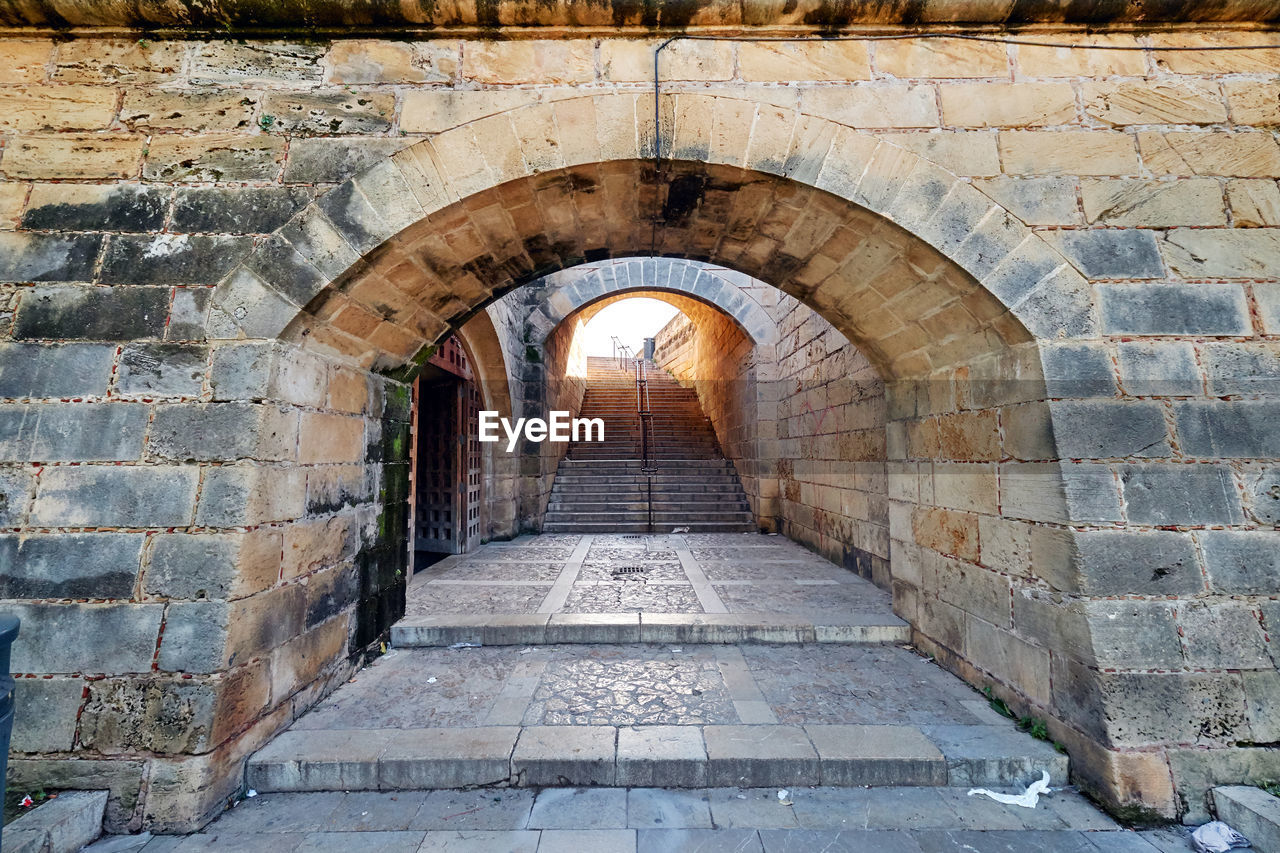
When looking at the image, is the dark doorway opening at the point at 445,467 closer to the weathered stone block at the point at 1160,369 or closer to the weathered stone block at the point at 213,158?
the weathered stone block at the point at 213,158

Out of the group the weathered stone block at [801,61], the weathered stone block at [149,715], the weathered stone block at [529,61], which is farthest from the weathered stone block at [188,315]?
the weathered stone block at [801,61]

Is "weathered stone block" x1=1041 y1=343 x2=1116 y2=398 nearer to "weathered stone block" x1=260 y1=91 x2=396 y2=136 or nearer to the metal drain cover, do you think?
"weathered stone block" x1=260 y1=91 x2=396 y2=136

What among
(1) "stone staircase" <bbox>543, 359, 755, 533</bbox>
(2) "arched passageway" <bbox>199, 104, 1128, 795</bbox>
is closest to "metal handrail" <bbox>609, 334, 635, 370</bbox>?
(1) "stone staircase" <bbox>543, 359, 755, 533</bbox>

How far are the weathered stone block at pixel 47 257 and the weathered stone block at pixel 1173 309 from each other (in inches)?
186

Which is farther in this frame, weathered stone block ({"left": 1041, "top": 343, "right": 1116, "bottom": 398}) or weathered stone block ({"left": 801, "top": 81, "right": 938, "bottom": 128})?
weathered stone block ({"left": 801, "top": 81, "right": 938, "bottom": 128})

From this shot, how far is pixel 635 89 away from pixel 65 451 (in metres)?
3.11

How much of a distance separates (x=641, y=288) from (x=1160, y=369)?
7.40 metres

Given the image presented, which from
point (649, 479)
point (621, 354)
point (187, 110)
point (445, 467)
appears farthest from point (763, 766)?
point (621, 354)

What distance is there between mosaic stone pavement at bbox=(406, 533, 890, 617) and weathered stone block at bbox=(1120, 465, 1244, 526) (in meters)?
1.92

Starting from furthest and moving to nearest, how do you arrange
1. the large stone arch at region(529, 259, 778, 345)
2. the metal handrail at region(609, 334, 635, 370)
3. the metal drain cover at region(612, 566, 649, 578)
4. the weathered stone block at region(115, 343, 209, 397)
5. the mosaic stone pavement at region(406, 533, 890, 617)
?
the metal handrail at region(609, 334, 635, 370) → the large stone arch at region(529, 259, 778, 345) → the metal drain cover at region(612, 566, 649, 578) → the mosaic stone pavement at region(406, 533, 890, 617) → the weathered stone block at region(115, 343, 209, 397)

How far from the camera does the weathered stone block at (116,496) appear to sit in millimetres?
2178

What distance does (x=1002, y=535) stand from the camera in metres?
2.60

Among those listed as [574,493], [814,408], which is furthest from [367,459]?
[574,493]

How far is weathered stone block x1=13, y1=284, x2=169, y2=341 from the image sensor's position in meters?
2.27
